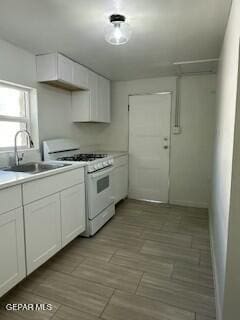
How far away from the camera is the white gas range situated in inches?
101

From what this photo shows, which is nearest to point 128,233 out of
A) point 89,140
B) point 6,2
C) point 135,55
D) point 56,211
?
point 56,211

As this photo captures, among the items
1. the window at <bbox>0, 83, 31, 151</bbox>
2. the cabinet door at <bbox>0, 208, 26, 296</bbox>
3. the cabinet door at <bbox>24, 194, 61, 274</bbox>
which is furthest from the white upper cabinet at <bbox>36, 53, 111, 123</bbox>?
the cabinet door at <bbox>0, 208, 26, 296</bbox>

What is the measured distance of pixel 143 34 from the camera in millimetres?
2076

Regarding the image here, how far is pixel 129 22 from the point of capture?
1860mm

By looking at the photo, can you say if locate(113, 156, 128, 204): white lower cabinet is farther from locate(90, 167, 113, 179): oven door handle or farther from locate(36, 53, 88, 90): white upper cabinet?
locate(36, 53, 88, 90): white upper cabinet

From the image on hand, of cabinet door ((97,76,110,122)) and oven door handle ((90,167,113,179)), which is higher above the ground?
cabinet door ((97,76,110,122))

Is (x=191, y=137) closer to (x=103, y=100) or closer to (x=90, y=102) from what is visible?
(x=103, y=100)

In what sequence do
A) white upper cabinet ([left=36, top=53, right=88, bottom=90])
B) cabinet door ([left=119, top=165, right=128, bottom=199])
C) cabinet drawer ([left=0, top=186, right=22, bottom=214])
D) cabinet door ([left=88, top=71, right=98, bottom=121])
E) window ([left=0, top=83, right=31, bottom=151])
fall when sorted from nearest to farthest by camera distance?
cabinet drawer ([left=0, top=186, right=22, bottom=214]) < window ([left=0, top=83, right=31, bottom=151]) < white upper cabinet ([left=36, top=53, right=88, bottom=90]) < cabinet door ([left=88, top=71, right=98, bottom=121]) < cabinet door ([left=119, top=165, right=128, bottom=199])

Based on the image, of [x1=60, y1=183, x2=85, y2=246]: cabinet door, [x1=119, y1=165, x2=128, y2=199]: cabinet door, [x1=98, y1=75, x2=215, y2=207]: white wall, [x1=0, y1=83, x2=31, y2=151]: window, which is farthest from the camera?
[x1=119, y1=165, x2=128, y2=199]: cabinet door

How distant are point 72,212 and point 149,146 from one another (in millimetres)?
2074

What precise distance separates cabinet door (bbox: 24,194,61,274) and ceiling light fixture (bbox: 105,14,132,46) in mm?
1479

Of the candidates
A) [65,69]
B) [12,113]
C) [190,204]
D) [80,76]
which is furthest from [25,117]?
[190,204]

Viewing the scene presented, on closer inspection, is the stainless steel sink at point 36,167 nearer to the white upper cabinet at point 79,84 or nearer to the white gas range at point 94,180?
the white gas range at point 94,180

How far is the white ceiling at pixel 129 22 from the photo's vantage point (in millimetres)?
1619
